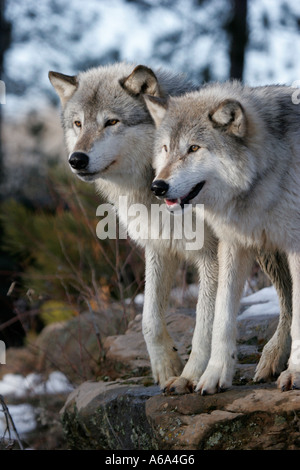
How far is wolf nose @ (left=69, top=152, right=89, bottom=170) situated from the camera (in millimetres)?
4207

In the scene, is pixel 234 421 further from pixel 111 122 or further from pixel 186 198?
pixel 111 122

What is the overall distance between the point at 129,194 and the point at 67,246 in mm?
4034

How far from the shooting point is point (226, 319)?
395 cm

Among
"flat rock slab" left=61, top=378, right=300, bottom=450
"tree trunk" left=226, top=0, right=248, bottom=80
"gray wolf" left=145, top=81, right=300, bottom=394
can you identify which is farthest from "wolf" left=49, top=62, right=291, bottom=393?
"tree trunk" left=226, top=0, right=248, bottom=80

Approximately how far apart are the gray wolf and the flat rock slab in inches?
5.3

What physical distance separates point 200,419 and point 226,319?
2.12 ft

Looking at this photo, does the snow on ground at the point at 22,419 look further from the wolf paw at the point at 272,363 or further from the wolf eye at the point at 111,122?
the wolf eye at the point at 111,122

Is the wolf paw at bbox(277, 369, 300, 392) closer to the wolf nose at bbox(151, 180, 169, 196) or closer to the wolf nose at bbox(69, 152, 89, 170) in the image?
the wolf nose at bbox(151, 180, 169, 196)

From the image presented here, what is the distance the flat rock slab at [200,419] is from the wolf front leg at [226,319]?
0.10 metres

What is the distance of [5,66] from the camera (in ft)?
43.3
